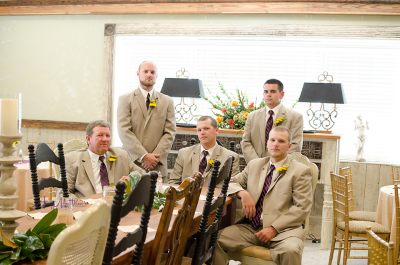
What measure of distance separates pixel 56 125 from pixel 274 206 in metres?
3.93

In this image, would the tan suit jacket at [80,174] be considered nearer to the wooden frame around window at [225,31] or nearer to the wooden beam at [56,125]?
the wooden frame around window at [225,31]

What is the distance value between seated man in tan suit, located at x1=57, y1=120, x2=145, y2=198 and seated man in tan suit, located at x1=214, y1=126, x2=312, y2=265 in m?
0.85

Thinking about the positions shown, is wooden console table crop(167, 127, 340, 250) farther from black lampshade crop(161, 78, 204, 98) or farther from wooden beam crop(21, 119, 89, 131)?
wooden beam crop(21, 119, 89, 131)

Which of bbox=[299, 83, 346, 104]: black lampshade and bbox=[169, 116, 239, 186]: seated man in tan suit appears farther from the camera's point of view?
bbox=[299, 83, 346, 104]: black lampshade

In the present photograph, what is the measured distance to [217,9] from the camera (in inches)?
199

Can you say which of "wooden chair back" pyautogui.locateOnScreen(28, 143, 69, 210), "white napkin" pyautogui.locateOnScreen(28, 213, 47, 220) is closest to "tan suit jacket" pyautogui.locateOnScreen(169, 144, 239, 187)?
"wooden chair back" pyautogui.locateOnScreen(28, 143, 69, 210)

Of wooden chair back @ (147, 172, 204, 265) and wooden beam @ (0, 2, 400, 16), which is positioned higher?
wooden beam @ (0, 2, 400, 16)

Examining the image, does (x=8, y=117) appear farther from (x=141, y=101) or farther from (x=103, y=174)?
(x=141, y=101)

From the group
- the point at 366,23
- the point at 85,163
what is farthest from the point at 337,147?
the point at 85,163

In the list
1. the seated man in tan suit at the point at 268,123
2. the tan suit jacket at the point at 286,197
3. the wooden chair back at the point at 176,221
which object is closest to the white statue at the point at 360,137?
the seated man in tan suit at the point at 268,123

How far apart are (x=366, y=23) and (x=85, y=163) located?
3.86 metres

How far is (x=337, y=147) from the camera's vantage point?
13.5 ft

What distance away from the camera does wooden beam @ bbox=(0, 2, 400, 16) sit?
4.73 m

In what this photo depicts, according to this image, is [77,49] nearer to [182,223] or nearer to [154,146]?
[154,146]
